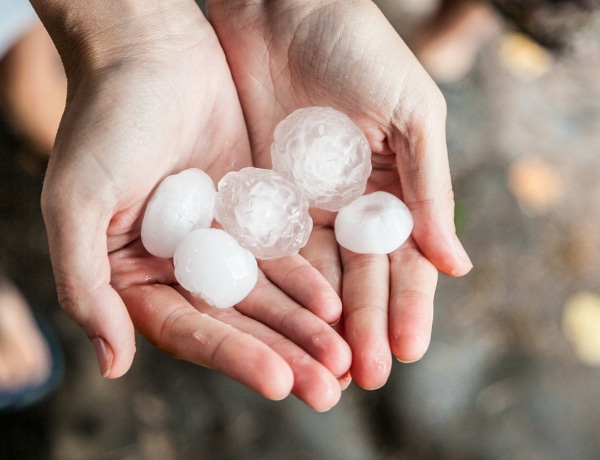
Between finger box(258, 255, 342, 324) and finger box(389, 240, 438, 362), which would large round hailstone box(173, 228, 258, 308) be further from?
finger box(389, 240, 438, 362)

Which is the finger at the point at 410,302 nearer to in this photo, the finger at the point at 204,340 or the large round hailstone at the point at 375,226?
the large round hailstone at the point at 375,226

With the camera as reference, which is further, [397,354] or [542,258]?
[542,258]

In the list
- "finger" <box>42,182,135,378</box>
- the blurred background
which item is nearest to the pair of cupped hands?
"finger" <box>42,182,135,378</box>

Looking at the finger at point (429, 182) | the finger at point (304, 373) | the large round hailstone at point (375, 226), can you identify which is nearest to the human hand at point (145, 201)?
the finger at point (304, 373)

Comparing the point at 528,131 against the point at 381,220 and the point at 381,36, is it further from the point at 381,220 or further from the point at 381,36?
the point at 381,220

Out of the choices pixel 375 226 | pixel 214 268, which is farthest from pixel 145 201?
pixel 375 226

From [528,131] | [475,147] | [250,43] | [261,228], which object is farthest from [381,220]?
[528,131]

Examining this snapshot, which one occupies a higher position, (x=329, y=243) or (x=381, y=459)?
(x=329, y=243)

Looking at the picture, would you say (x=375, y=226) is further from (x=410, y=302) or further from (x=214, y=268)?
(x=214, y=268)
